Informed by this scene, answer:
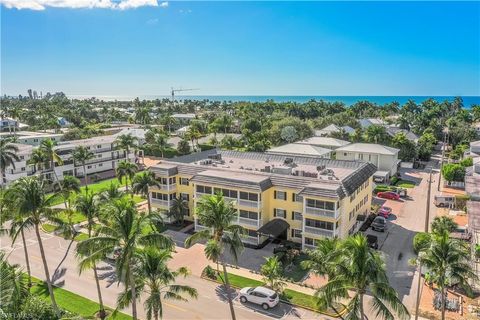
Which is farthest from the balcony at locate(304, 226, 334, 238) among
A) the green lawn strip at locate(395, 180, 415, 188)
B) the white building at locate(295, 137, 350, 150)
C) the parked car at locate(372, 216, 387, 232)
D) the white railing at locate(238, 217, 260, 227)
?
the white building at locate(295, 137, 350, 150)

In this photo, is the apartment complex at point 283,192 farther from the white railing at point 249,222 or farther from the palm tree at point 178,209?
the palm tree at point 178,209

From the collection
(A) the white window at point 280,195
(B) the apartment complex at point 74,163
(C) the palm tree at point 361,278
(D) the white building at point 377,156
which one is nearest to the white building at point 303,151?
(D) the white building at point 377,156

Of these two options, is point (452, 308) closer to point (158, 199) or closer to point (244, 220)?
point (244, 220)

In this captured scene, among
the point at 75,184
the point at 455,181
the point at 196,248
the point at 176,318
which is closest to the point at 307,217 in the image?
the point at 196,248

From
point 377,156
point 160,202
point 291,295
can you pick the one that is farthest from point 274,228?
point 377,156

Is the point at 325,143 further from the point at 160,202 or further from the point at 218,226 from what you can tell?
the point at 218,226

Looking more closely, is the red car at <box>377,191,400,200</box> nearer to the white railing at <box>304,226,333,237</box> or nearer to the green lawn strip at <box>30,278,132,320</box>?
the white railing at <box>304,226,333,237</box>
